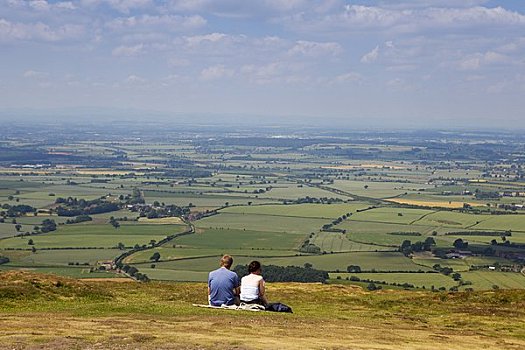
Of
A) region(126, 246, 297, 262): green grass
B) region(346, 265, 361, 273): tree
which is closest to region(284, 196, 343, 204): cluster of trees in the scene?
region(126, 246, 297, 262): green grass

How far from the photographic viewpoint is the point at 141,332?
18.8m

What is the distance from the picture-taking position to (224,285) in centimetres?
2434

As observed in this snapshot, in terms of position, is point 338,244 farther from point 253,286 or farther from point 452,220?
point 253,286

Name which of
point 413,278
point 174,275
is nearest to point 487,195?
point 413,278

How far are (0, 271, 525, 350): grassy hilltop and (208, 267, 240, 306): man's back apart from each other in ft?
2.50

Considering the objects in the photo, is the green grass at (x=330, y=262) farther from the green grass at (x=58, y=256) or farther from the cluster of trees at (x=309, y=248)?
the green grass at (x=58, y=256)

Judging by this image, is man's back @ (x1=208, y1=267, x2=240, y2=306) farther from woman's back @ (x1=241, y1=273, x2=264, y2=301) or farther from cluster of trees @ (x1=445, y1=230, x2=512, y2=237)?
cluster of trees @ (x1=445, y1=230, x2=512, y2=237)

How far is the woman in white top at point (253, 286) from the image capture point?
2400 centimetres

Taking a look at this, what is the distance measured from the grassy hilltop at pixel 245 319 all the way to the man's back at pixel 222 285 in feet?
2.50

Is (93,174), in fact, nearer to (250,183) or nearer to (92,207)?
(250,183)

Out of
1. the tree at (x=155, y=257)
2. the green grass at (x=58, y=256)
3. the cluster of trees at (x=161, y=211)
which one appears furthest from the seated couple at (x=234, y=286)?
the cluster of trees at (x=161, y=211)

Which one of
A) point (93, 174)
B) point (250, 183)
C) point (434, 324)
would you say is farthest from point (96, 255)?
point (93, 174)

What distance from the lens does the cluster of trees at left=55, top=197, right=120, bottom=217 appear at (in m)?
126

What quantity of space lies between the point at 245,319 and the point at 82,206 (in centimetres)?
11612
